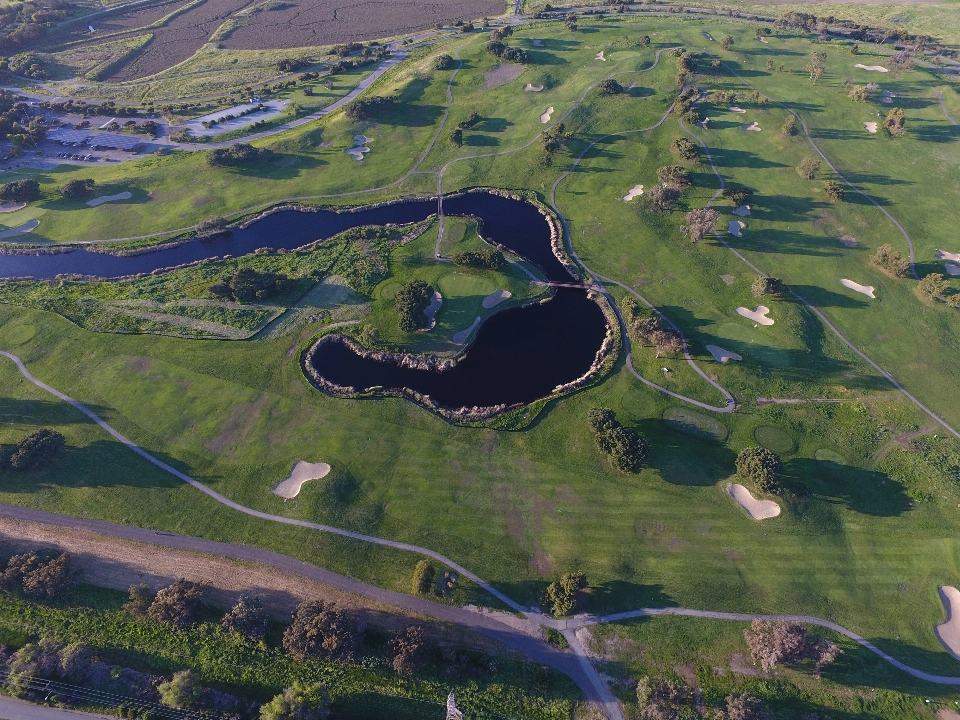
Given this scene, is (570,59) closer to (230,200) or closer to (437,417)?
(230,200)

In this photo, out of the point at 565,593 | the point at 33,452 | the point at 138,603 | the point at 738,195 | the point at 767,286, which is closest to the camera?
the point at 565,593

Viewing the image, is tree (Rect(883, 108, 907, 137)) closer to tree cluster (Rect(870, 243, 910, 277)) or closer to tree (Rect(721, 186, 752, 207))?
tree cluster (Rect(870, 243, 910, 277))

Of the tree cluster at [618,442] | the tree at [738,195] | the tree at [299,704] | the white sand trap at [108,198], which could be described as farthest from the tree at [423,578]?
the white sand trap at [108,198]

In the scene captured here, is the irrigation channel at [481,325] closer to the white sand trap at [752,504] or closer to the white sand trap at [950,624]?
the white sand trap at [752,504]

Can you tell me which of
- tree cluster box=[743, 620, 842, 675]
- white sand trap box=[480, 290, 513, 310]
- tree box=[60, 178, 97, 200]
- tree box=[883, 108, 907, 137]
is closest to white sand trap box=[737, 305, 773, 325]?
white sand trap box=[480, 290, 513, 310]

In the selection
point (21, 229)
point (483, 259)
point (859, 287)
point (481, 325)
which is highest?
point (21, 229)

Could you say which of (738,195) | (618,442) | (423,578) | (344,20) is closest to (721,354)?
(618,442)

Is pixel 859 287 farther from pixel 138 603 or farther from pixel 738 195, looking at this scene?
pixel 138 603
